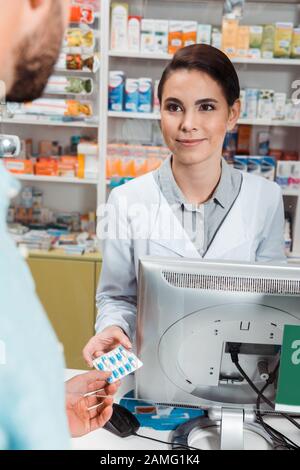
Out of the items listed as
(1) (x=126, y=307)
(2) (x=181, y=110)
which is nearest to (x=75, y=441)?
(1) (x=126, y=307)

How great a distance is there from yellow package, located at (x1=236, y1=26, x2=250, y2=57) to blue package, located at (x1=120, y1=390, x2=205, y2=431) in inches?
44.8

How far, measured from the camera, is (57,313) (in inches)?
70.1

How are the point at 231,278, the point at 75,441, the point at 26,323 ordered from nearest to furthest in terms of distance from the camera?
the point at 26,323
the point at 231,278
the point at 75,441

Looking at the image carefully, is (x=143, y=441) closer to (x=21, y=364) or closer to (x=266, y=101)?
(x=21, y=364)

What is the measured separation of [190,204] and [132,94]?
61cm

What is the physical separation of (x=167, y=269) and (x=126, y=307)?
0.39 m

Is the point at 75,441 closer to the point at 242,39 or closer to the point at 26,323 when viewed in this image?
the point at 26,323

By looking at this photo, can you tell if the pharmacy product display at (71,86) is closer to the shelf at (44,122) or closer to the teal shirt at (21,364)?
the shelf at (44,122)

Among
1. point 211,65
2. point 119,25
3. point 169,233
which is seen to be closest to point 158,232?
point 169,233

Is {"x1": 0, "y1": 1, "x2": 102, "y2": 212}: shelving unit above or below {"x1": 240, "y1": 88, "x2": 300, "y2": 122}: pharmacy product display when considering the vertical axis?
below

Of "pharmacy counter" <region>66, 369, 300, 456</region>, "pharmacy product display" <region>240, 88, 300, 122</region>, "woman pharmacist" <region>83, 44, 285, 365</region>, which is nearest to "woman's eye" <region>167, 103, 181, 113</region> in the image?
"woman pharmacist" <region>83, 44, 285, 365</region>

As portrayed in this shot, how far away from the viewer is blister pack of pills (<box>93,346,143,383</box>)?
3.85 ft

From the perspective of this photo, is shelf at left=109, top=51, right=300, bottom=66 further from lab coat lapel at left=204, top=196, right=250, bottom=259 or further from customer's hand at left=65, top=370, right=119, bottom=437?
customer's hand at left=65, top=370, right=119, bottom=437

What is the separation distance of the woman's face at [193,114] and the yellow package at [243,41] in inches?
12.0
